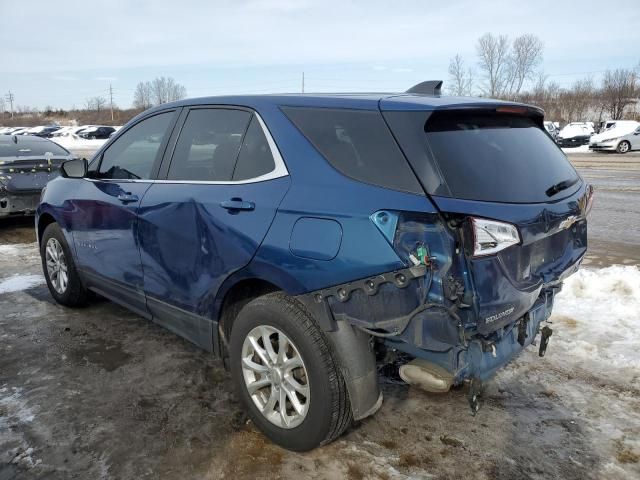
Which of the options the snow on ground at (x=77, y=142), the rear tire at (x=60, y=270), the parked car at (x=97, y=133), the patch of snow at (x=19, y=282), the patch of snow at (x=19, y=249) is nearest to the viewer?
the rear tire at (x=60, y=270)

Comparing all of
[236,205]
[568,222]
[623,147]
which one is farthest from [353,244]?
[623,147]

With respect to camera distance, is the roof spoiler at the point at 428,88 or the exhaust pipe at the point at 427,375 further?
the roof spoiler at the point at 428,88

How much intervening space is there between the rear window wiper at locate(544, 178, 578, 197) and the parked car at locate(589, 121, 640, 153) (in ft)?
88.0

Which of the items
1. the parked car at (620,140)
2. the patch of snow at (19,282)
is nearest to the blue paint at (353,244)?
the patch of snow at (19,282)

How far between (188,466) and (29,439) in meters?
0.95

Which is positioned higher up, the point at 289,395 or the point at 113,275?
the point at 113,275

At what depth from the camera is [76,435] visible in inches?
117

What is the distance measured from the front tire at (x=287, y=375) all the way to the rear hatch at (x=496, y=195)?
0.79 metres

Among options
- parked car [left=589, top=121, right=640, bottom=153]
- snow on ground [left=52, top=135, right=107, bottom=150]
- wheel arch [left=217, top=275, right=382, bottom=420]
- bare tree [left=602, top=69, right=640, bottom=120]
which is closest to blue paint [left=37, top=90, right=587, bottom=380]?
wheel arch [left=217, top=275, right=382, bottom=420]

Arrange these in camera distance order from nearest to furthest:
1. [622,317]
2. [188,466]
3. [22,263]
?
[188,466] → [622,317] → [22,263]

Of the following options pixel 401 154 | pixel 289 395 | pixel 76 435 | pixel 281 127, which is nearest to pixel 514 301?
pixel 401 154

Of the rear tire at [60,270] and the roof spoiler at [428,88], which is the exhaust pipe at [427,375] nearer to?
the roof spoiler at [428,88]

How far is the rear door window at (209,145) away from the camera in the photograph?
3.11 metres

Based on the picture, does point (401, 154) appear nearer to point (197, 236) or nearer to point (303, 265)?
point (303, 265)
